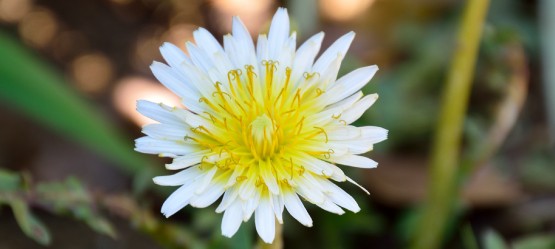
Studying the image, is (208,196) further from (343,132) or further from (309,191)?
(343,132)

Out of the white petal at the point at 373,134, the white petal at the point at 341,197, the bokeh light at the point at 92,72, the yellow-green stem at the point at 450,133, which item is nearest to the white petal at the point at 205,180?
the white petal at the point at 341,197

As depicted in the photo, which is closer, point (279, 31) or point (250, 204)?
point (250, 204)

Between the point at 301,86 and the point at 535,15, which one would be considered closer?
the point at 301,86

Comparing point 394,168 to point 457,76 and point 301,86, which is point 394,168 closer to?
point 457,76

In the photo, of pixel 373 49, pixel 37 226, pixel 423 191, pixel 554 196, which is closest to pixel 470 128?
pixel 423 191

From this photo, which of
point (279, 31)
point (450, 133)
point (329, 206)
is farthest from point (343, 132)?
point (450, 133)

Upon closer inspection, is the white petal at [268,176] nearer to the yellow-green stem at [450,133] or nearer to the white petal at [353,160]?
the white petal at [353,160]
